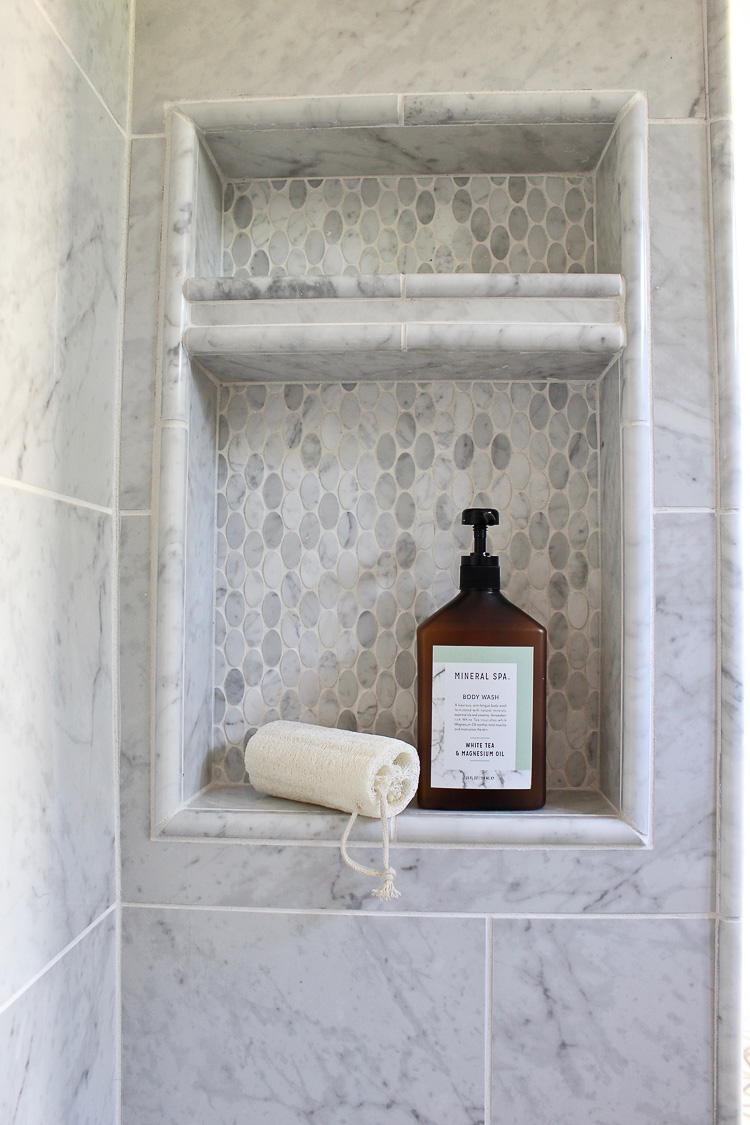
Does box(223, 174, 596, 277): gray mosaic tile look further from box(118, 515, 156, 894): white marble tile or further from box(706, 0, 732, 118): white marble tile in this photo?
box(118, 515, 156, 894): white marble tile

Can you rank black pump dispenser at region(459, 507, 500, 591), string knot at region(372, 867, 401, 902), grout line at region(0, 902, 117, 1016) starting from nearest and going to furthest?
grout line at region(0, 902, 117, 1016)
string knot at region(372, 867, 401, 902)
black pump dispenser at region(459, 507, 500, 591)

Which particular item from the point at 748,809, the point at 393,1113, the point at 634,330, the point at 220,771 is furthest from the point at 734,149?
the point at 393,1113

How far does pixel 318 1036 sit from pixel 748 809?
0.42 m

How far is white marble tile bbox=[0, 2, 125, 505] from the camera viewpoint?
1.62 ft

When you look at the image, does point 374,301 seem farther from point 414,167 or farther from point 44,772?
point 44,772

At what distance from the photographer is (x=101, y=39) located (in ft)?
2.03

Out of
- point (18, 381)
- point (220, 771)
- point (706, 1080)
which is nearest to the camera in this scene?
point (18, 381)

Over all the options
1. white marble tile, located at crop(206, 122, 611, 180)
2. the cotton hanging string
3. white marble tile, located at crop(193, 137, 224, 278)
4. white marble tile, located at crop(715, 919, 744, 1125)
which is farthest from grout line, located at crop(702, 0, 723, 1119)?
white marble tile, located at crop(193, 137, 224, 278)

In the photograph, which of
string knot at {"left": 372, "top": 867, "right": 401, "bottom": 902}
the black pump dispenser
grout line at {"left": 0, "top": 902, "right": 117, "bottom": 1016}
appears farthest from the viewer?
the black pump dispenser

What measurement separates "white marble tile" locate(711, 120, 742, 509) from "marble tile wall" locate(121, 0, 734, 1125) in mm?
11

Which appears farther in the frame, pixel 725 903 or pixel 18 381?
pixel 725 903

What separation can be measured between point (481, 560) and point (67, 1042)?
0.51m

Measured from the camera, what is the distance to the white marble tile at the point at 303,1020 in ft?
2.03

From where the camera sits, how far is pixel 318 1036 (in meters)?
0.62
